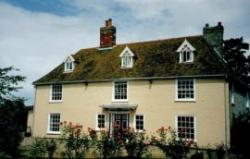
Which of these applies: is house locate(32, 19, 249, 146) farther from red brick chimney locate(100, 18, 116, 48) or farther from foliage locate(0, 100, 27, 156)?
foliage locate(0, 100, 27, 156)

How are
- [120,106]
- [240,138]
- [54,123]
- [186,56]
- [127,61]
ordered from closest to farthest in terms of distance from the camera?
[240,138], [186,56], [120,106], [127,61], [54,123]

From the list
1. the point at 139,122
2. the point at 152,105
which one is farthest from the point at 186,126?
the point at 139,122

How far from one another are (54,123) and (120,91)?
27.4 ft

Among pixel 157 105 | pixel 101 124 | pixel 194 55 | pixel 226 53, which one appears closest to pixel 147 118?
pixel 157 105

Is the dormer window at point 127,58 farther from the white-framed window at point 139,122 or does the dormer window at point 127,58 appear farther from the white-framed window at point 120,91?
the white-framed window at point 139,122

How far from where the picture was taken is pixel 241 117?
27609 mm

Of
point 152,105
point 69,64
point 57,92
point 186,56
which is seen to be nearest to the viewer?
point 152,105

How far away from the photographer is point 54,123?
33906 mm

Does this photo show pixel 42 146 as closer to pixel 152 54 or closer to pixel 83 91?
pixel 83 91

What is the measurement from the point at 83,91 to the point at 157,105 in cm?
801

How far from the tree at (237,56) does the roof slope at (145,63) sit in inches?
949

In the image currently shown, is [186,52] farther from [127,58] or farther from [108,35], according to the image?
[108,35]

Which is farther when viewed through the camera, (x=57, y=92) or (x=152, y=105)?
(x=57, y=92)

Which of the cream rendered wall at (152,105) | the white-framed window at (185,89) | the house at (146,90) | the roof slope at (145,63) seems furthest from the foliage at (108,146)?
the roof slope at (145,63)
